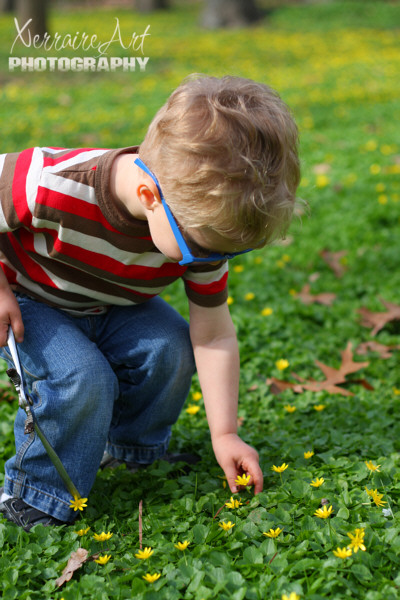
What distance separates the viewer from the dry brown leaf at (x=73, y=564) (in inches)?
69.0

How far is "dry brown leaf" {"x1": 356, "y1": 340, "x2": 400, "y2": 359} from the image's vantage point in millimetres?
3161

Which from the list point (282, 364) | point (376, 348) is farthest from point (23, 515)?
point (376, 348)

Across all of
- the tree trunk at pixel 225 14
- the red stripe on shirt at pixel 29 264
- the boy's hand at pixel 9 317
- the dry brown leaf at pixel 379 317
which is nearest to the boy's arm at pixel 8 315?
the boy's hand at pixel 9 317

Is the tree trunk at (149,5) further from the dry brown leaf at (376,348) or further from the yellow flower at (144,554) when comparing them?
the yellow flower at (144,554)

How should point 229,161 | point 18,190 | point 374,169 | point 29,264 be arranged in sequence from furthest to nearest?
1. point 374,169
2. point 29,264
3. point 18,190
4. point 229,161

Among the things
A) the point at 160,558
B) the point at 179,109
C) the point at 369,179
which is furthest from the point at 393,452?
the point at 369,179

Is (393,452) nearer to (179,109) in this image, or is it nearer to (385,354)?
(385,354)

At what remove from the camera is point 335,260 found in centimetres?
413

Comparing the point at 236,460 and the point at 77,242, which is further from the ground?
the point at 77,242

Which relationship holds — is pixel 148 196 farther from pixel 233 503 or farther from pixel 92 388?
pixel 233 503

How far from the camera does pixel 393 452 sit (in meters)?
2.23

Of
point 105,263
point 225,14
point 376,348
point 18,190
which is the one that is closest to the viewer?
point 18,190

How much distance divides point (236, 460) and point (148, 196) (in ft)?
2.70

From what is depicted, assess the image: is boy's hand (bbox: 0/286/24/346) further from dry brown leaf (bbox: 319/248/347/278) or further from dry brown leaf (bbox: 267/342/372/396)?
dry brown leaf (bbox: 319/248/347/278)
